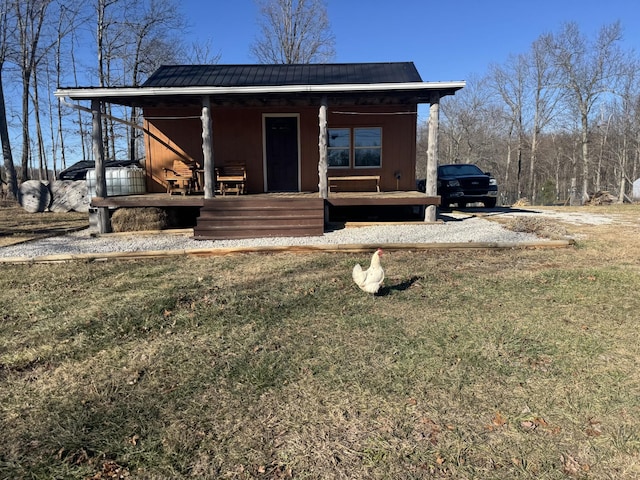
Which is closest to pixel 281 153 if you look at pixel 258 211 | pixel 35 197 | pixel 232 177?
pixel 232 177

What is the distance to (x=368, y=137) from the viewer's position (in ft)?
38.5

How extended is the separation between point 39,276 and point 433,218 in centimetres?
772

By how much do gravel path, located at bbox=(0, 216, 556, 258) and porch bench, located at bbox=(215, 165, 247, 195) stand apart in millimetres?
2416

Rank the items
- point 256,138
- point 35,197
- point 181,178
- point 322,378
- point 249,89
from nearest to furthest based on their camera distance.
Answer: point 322,378 → point 249,89 → point 181,178 → point 256,138 → point 35,197

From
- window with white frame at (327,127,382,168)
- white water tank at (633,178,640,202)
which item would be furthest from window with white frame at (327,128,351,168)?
white water tank at (633,178,640,202)

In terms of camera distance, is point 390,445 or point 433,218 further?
point 433,218

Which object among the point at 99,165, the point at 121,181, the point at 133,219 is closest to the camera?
the point at 99,165

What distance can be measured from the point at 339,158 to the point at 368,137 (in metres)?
1.01

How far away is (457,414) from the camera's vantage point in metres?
2.47

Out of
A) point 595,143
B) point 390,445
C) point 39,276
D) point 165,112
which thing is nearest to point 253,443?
point 390,445

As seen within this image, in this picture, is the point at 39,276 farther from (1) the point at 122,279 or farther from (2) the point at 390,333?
(2) the point at 390,333

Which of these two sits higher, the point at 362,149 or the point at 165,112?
the point at 165,112

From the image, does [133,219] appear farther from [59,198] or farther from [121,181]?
[59,198]

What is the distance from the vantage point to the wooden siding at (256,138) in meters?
11.5
